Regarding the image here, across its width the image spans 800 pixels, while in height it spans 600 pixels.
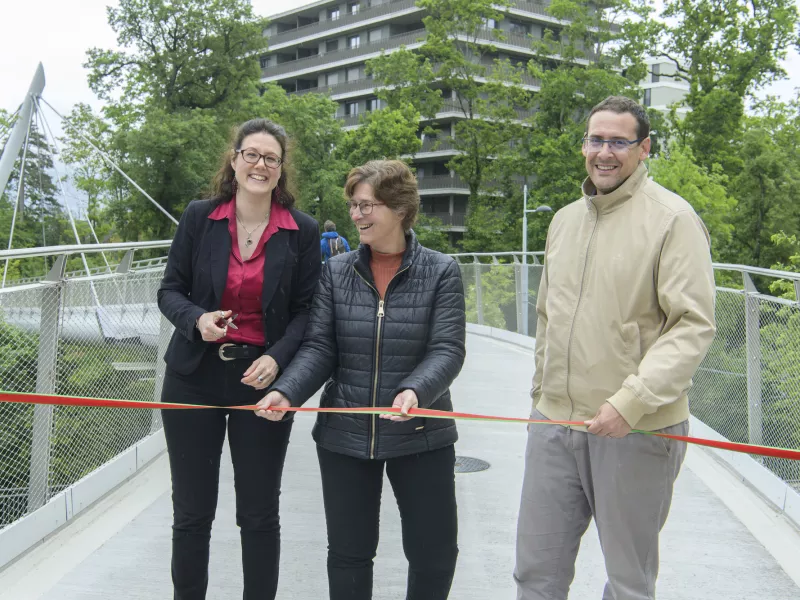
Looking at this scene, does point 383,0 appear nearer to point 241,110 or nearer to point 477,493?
point 241,110

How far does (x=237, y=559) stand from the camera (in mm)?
4133

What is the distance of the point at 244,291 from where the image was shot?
10.3 ft

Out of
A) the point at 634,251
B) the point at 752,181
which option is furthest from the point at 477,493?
the point at 752,181

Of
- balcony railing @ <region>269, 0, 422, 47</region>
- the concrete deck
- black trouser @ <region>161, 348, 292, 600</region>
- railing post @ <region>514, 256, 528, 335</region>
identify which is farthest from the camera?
balcony railing @ <region>269, 0, 422, 47</region>

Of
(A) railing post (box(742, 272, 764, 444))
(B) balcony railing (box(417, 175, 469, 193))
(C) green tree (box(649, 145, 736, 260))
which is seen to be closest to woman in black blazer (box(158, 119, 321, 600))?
(A) railing post (box(742, 272, 764, 444))

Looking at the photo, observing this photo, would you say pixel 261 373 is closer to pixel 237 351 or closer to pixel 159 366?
pixel 237 351

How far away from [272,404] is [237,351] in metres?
0.30

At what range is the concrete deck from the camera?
3807 millimetres

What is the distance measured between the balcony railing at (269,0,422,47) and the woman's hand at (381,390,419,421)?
209ft

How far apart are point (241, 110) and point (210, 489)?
39749mm

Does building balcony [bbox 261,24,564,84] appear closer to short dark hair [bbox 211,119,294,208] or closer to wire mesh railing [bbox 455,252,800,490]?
wire mesh railing [bbox 455,252,800,490]

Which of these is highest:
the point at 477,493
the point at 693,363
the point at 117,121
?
the point at 117,121

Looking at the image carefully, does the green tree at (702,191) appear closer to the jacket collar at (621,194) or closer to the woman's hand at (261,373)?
the jacket collar at (621,194)

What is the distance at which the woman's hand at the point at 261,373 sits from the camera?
9.72 ft
